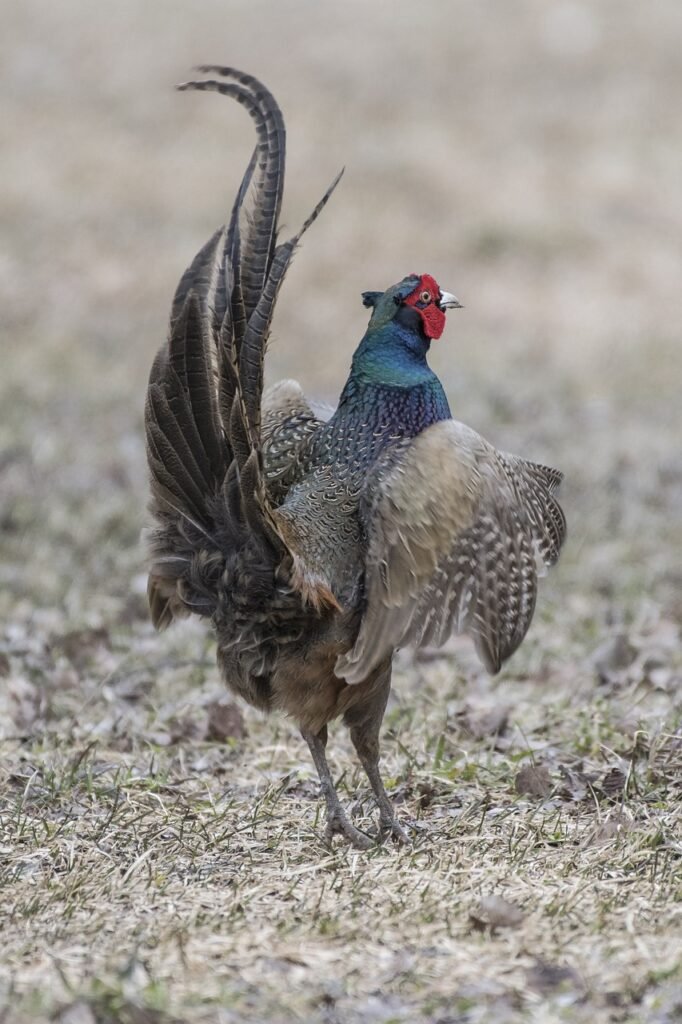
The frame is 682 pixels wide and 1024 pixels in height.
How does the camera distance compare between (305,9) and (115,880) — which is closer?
(115,880)

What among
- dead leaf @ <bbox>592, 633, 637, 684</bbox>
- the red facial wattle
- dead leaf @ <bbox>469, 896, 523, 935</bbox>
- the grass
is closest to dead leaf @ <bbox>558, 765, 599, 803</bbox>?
the grass

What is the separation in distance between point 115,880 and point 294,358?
30.4 feet

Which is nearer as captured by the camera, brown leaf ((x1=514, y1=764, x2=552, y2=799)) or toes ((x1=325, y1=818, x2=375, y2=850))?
toes ((x1=325, y1=818, x2=375, y2=850))

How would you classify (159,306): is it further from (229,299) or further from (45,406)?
(229,299)

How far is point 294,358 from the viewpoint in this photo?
12617mm

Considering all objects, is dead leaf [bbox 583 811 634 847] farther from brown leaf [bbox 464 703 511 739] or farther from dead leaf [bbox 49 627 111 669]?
dead leaf [bbox 49 627 111 669]

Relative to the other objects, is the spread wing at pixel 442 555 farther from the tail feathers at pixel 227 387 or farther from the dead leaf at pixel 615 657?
the dead leaf at pixel 615 657

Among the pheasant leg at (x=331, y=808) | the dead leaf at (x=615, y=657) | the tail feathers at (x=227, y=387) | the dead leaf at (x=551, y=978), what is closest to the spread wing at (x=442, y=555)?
the tail feathers at (x=227, y=387)

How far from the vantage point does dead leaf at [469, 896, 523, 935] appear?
11.0 ft

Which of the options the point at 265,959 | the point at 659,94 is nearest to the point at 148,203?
the point at 659,94

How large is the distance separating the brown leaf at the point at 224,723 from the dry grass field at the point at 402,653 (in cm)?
2

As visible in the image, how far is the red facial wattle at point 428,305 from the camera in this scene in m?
4.29

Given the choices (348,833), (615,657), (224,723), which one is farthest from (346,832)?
(615,657)

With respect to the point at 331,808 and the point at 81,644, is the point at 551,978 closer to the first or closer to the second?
the point at 331,808
